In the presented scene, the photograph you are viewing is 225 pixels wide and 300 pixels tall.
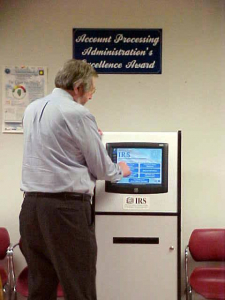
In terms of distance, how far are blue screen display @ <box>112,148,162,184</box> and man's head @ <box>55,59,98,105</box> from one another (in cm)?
64

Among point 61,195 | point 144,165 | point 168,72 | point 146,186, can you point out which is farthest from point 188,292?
point 168,72

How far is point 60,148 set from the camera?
77.0 inches

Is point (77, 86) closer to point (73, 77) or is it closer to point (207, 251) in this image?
point (73, 77)

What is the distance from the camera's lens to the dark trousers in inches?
75.8

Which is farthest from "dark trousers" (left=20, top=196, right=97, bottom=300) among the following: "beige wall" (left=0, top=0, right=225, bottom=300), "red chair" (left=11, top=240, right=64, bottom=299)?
"beige wall" (left=0, top=0, right=225, bottom=300)

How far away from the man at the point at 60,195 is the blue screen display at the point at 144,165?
58cm

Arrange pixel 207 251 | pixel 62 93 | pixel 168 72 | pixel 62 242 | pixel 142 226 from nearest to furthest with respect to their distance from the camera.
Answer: pixel 62 242 < pixel 62 93 < pixel 142 226 < pixel 207 251 < pixel 168 72

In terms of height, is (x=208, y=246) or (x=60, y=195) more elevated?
(x=60, y=195)

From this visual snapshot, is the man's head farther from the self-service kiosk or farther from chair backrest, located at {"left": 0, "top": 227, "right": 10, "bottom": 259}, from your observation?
chair backrest, located at {"left": 0, "top": 227, "right": 10, "bottom": 259}

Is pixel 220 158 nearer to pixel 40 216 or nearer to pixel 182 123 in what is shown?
pixel 182 123

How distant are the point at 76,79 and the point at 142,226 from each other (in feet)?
3.59

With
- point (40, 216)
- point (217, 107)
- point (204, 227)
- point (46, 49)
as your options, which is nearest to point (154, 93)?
point (217, 107)

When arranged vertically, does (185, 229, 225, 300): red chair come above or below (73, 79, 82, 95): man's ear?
below

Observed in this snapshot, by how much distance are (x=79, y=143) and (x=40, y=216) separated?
417mm
